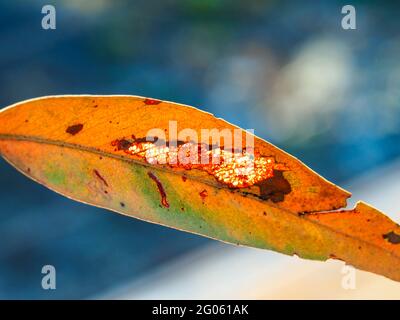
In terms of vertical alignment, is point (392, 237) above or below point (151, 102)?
below

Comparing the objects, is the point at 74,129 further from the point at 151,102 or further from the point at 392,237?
the point at 392,237

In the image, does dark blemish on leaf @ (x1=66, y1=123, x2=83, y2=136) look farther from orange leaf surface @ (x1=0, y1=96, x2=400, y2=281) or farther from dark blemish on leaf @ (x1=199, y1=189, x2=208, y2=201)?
dark blemish on leaf @ (x1=199, y1=189, x2=208, y2=201)

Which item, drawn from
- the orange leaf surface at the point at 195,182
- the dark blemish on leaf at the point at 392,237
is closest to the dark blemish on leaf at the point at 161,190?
the orange leaf surface at the point at 195,182

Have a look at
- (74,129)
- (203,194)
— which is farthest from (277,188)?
(74,129)

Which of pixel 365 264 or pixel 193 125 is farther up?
pixel 193 125

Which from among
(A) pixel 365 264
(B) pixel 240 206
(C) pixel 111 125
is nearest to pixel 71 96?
(C) pixel 111 125

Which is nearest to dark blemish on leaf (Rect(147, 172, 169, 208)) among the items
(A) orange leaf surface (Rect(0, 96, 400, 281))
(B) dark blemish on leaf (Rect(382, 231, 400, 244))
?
(A) orange leaf surface (Rect(0, 96, 400, 281))

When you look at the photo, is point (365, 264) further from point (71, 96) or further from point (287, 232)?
point (71, 96)
